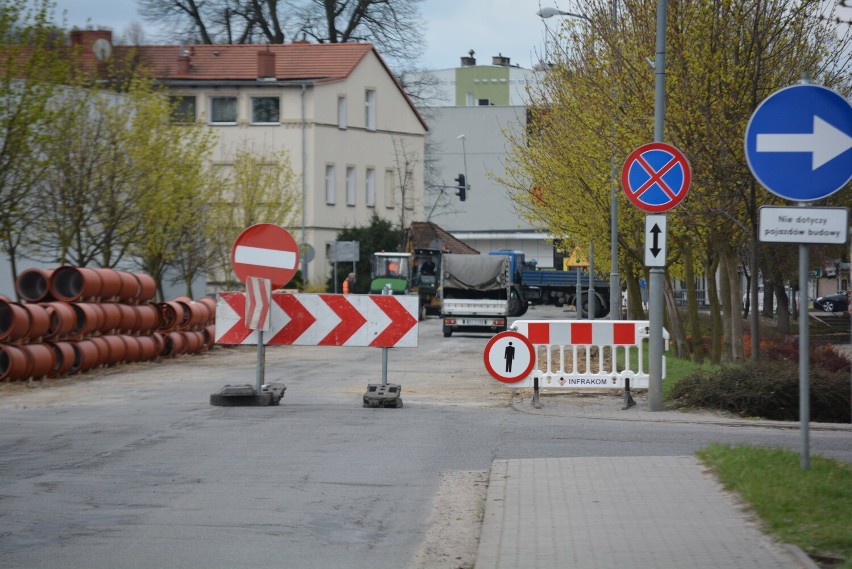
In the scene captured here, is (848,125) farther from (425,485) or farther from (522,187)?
(522,187)

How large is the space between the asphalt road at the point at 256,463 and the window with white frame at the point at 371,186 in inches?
2020

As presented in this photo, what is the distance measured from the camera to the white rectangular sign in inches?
340

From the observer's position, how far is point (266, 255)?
16.0 m

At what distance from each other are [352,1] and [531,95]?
30.8 m

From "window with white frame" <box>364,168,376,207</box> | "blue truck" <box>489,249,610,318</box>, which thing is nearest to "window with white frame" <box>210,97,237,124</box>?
"window with white frame" <box>364,168,376,207</box>

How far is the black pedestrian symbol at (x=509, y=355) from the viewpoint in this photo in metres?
16.2

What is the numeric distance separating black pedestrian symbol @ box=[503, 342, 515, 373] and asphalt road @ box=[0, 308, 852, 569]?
0.54 metres

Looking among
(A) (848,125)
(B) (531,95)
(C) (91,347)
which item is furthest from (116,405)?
(B) (531,95)

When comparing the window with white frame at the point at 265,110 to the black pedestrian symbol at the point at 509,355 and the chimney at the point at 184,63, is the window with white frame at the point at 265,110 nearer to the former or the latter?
the chimney at the point at 184,63

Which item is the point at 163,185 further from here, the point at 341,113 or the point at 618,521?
the point at 341,113

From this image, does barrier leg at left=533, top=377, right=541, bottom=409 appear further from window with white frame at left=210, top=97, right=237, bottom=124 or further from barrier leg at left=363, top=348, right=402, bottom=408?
window with white frame at left=210, top=97, right=237, bottom=124

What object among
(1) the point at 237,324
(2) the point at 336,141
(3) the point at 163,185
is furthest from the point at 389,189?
(1) the point at 237,324

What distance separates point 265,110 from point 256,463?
187 feet

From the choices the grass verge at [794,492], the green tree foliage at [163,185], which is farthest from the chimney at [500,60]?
the grass verge at [794,492]
